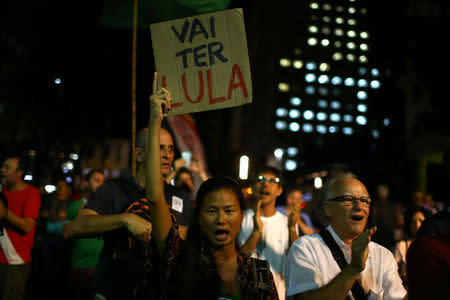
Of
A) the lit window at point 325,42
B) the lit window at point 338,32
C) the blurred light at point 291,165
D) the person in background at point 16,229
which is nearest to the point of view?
the person in background at point 16,229

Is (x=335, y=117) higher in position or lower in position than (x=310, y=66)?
Result: higher

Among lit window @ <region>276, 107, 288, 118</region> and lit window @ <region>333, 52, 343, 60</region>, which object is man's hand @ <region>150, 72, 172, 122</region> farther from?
lit window @ <region>276, 107, 288, 118</region>

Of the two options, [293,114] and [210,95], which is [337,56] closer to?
[210,95]

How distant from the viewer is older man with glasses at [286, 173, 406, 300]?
2408 mm

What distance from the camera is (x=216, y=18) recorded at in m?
3.39

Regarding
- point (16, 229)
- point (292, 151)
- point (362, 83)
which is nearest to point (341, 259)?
point (362, 83)

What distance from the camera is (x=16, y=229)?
4.62m

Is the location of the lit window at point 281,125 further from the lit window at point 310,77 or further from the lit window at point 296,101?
the lit window at point 310,77

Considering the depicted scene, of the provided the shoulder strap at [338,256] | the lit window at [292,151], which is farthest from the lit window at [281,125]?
the shoulder strap at [338,256]

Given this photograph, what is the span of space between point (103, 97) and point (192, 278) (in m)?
17.3

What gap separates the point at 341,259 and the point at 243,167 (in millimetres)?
2425

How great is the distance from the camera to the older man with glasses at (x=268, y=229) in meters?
4.31

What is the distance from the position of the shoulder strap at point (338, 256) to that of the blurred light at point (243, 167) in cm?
220

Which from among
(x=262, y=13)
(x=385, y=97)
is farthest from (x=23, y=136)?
(x=385, y=97)
